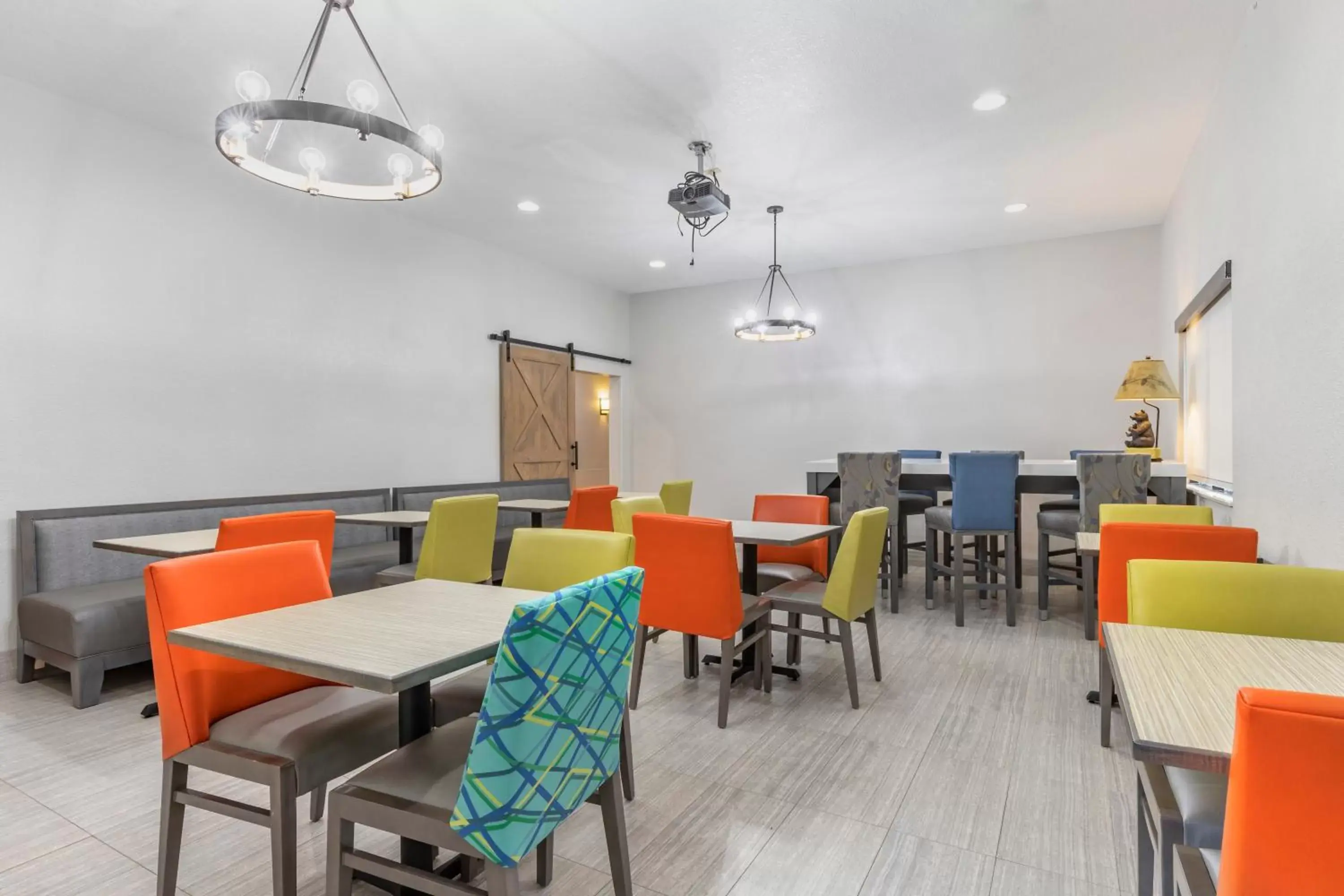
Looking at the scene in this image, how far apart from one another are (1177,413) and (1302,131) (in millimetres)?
3798

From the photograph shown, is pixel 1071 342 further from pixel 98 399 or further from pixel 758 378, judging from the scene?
pixel 98 399

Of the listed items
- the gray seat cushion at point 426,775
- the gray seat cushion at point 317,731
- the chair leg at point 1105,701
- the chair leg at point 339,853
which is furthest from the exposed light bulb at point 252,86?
the chair leg at point 1105,701

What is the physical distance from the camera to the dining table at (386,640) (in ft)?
4.40

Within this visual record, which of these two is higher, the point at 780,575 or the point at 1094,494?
the point at 1094,494

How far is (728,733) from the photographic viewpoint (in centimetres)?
284

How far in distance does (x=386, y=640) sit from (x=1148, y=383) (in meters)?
5.20

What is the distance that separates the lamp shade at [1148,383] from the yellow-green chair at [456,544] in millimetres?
4368

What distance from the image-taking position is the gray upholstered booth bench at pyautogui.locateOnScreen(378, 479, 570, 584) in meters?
5.56

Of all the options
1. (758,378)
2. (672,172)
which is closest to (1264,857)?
(672,172)

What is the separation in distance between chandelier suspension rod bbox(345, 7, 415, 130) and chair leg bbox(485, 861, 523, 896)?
2579 mm

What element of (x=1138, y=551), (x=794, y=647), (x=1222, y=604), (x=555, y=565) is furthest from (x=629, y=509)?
(x=1222, y=604)

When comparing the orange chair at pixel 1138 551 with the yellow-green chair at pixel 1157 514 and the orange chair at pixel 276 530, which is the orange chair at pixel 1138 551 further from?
the orange chair at pixel 276 530

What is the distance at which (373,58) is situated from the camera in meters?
2.70

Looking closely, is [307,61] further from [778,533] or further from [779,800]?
[779,800]
